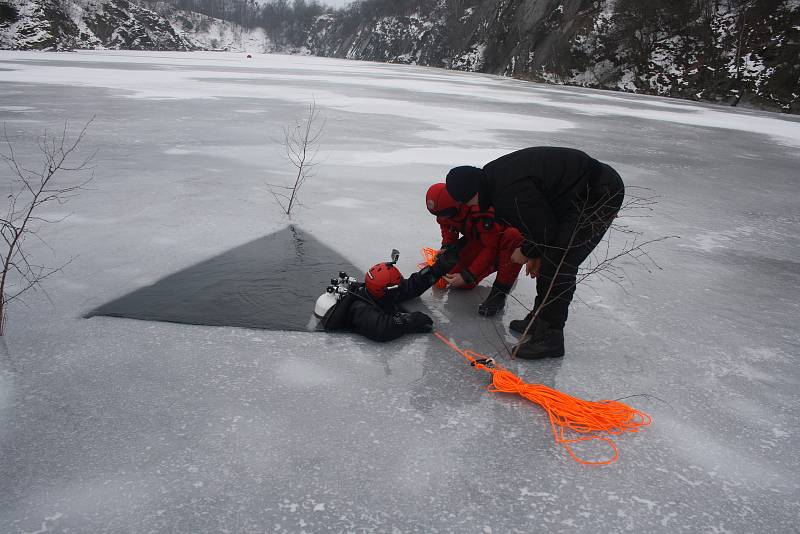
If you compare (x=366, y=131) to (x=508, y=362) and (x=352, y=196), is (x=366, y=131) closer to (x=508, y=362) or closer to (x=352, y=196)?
(x=352, y=196)

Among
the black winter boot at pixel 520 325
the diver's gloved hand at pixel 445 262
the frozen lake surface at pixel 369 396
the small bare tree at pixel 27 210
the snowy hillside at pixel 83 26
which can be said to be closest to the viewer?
the frozen lake surface at pixel 369 396

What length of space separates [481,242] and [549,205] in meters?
0.77

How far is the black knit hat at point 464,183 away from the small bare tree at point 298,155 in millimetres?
1937

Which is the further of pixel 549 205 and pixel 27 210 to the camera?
pixel 27 210

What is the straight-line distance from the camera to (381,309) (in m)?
2.79

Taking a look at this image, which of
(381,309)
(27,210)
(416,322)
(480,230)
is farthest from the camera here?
(27,210)

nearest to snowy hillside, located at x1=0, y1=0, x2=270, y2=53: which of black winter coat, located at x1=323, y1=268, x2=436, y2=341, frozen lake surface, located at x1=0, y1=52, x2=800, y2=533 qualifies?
frozen lake surface, located at x1=0, y1=52, x2=800, y2=533

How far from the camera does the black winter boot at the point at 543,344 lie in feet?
8.29

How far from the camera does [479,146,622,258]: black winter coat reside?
7.76ft

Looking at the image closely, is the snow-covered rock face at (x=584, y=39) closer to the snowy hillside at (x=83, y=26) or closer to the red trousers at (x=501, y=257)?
the snowy hillside at (x=83, y=26)

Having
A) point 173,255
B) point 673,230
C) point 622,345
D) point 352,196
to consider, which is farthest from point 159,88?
point 622,345

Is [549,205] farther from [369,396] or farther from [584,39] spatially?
[584,39]

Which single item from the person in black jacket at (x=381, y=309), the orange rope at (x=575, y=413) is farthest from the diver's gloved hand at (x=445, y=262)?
the orange rope at (x=575, y=413)

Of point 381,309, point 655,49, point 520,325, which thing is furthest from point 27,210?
point 655,49
